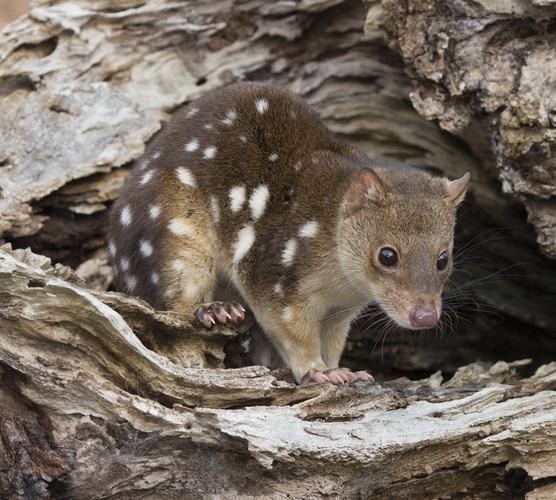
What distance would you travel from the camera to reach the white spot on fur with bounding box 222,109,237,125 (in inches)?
193

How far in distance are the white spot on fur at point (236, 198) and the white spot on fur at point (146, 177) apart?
1.40 ft

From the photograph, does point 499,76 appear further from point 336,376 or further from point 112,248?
point 112,248

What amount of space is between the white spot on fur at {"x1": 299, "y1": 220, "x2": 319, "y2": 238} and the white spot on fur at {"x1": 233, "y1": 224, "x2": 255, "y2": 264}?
27cm

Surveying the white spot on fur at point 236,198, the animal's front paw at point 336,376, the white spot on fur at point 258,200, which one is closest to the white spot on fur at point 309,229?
the white spot on fur at point 258,200

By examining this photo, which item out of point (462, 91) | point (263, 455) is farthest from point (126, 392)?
point (462, 91)

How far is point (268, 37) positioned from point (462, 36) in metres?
1.47

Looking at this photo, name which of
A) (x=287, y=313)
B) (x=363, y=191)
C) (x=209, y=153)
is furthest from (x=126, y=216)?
(x=363, y=191)

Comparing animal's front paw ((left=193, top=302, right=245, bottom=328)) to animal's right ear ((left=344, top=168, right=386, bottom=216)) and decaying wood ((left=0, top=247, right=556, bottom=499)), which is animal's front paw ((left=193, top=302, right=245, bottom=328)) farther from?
animal's right ear ((left=344, top=168, right=386, bottom=216))

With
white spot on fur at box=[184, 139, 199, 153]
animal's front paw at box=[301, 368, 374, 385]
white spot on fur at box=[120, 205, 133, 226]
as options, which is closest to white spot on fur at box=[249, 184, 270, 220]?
white spot on fur at box=[184, 139, 199, 153]

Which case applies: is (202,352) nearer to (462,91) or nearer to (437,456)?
(437,456)

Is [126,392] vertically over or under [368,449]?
over

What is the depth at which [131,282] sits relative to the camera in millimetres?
4758

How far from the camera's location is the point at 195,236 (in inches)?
185

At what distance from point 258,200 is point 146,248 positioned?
2.09 feet
